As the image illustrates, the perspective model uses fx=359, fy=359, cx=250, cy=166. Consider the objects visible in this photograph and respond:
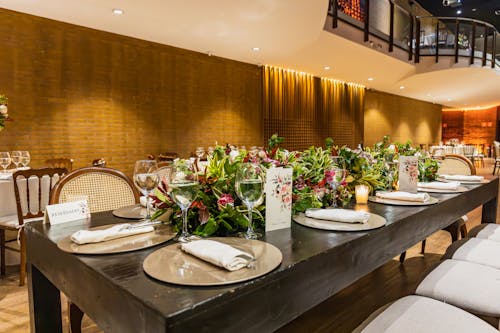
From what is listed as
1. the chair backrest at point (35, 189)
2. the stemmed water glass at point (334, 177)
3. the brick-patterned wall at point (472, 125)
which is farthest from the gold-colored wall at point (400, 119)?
the stemmed water glass at point (334, 177)

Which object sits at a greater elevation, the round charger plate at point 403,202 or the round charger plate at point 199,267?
the round charger plate at point 403,202

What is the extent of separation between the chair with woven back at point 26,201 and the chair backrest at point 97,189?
129 cm

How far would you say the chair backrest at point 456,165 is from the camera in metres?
3.14

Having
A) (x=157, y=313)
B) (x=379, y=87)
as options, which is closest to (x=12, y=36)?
(x=157, y=313)

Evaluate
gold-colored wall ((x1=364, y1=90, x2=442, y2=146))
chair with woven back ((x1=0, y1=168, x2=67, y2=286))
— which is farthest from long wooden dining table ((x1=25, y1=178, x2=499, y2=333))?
gold-colored wall ((x1=364, y1=90, x2=442, y2=146))

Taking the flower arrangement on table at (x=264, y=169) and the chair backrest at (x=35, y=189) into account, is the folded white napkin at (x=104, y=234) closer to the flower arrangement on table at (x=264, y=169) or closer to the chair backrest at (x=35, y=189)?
the flower arrangement on table at (x=264, y=169)

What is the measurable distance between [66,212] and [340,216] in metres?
0.95

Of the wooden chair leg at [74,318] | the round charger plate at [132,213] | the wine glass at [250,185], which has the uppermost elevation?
the wine glass at [250,185]

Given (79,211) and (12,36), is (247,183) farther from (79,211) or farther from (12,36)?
(12,36)

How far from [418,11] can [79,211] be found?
1267 cm

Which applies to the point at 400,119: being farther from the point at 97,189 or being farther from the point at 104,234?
the point at 104,234

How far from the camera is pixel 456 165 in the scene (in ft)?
10.6

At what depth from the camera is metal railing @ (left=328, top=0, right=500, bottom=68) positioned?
7.26 meters

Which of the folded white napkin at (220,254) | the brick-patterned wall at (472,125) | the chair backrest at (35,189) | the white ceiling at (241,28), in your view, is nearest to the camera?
the folded white napkin at (220,254)
